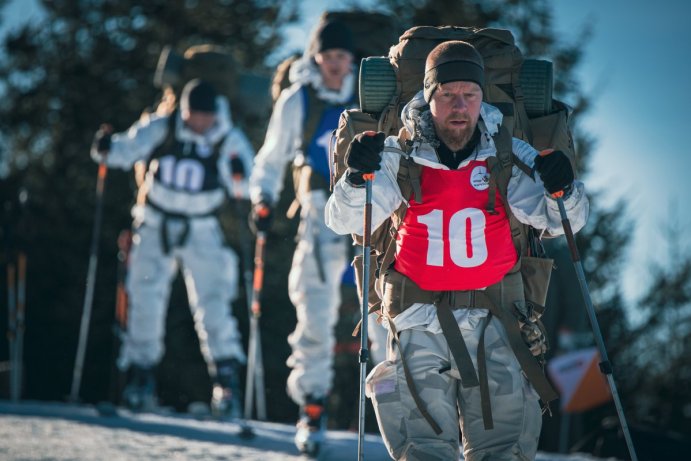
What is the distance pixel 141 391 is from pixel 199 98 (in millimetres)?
2656

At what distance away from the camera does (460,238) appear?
14.1ft

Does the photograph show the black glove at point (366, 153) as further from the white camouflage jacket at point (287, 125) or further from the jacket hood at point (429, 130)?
the white camouflage jacket at point (287, 125)

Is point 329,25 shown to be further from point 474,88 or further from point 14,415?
point 14,415

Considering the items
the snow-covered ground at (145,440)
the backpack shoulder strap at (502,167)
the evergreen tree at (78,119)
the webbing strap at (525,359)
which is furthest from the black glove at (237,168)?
the evergreen tree at (78,119)

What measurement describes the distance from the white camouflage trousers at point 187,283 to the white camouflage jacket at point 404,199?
5.17 metres

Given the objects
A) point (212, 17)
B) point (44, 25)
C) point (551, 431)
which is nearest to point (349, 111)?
point (551, 431)

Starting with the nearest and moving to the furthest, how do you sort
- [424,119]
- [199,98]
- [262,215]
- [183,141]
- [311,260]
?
[424,119]
[311,260]
[262,215]
[199,98]
[183,141]

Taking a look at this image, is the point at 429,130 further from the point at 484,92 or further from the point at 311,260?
the point at 311,260

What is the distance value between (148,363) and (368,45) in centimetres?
374

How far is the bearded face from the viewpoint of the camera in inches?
168

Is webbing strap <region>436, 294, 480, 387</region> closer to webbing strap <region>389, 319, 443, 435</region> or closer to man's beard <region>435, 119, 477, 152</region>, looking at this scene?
webbing strap <region>389, 319, 443, 435</region>

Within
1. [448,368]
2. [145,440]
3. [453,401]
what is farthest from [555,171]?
[145,440]

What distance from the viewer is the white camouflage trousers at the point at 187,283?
9.52 metres

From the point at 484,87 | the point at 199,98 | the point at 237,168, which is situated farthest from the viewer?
the point at 199,98
